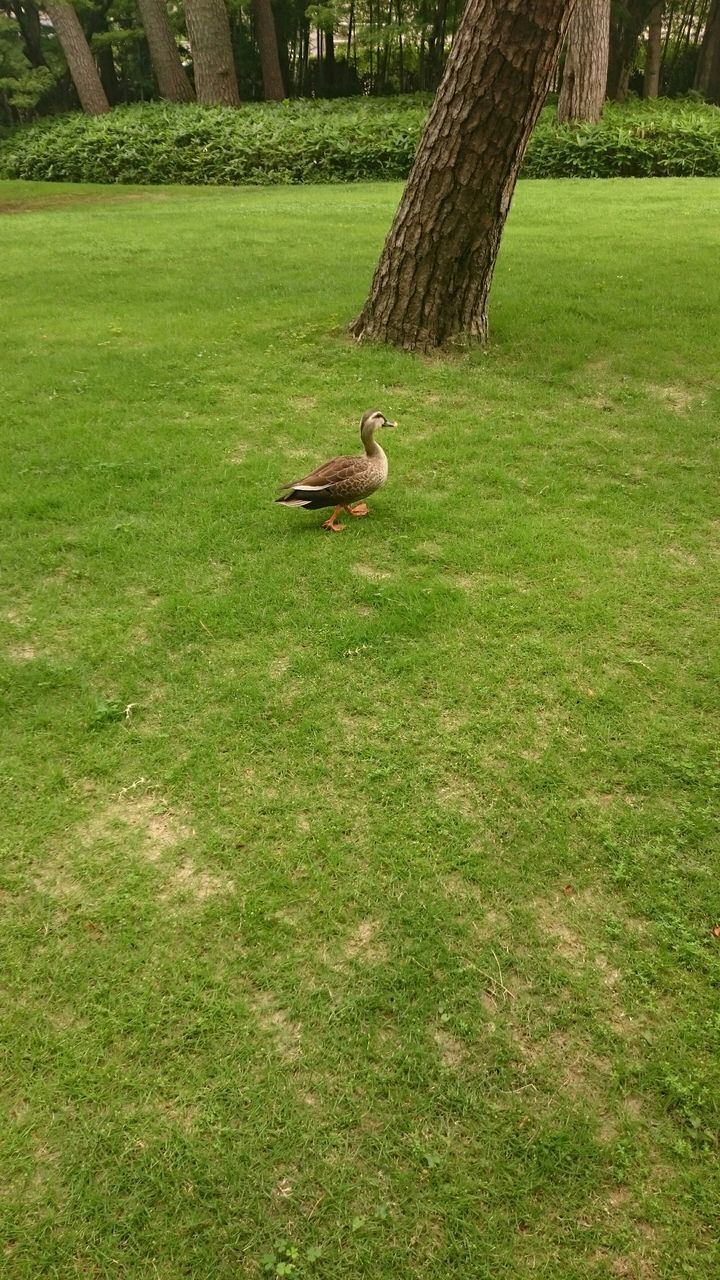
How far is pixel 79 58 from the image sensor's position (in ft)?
75.7

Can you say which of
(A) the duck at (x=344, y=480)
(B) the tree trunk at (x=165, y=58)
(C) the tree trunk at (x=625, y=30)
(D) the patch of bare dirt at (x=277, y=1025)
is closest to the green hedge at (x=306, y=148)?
(B) the tree trunk at (x=165, y=58)

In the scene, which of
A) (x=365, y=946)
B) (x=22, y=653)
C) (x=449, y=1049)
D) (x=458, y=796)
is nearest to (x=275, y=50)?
(x=22, y=653)

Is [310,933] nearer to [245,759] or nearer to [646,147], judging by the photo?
[245,759]

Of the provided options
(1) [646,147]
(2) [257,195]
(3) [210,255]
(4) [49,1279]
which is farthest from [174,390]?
(1) [646,147]

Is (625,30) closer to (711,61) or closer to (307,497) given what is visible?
(711,61)

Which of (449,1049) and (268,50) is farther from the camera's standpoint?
(268,50)

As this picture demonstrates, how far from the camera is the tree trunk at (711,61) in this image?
27391 millimetres

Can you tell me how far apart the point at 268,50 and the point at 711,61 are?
47.9 ft

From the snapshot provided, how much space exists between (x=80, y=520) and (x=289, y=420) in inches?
80.8

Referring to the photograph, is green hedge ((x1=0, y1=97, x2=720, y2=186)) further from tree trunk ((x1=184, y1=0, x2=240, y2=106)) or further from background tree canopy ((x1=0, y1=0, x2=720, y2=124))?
background tree canopy ((x1=0, y1=0, x2=720, y2=124))

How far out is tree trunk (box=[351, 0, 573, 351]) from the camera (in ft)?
21.2

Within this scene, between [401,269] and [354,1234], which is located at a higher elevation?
[401,269]

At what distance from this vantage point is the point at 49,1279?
84.0 inches

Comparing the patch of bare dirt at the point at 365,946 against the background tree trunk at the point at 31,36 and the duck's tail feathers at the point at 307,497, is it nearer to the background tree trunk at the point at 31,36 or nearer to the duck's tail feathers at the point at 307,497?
the duck's tail feathers at the point at 307,497
